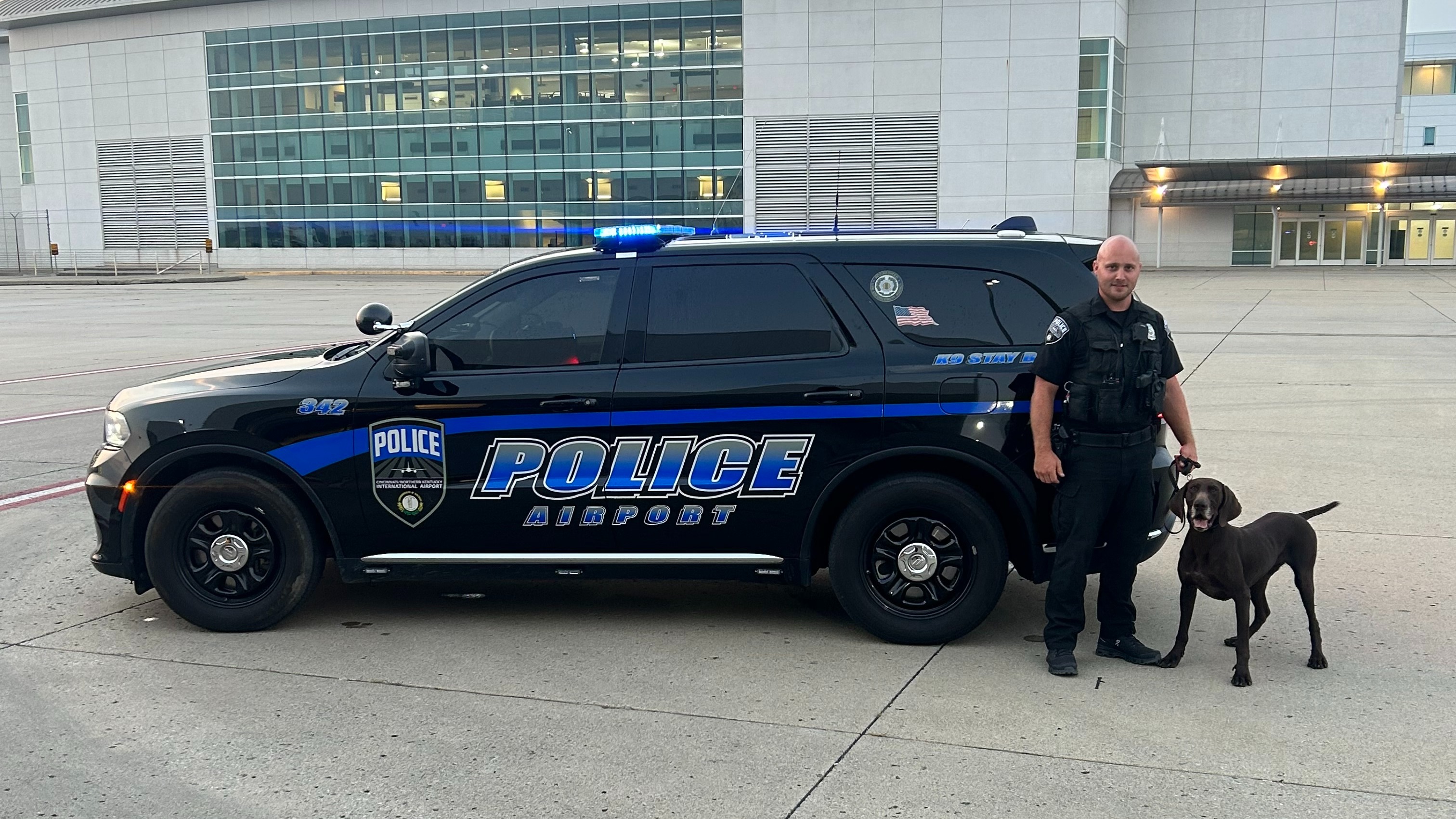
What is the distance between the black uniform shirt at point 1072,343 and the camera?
4910mm

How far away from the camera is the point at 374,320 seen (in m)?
5.86

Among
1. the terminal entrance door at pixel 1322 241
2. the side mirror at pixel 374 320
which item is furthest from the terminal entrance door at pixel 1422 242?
the side mirror at pixel 374 320

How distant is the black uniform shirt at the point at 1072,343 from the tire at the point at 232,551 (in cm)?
325

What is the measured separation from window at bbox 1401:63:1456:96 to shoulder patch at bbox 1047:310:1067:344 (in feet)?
210

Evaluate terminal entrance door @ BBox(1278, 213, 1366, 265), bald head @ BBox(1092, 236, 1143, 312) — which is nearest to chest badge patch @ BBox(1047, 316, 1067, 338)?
bald head @ BBox(1092, 236, 1143, 312)

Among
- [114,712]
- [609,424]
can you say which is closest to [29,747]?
[114,712]

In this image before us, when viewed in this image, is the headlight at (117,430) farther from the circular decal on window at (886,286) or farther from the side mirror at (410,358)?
the circular decal on window at (886,286)

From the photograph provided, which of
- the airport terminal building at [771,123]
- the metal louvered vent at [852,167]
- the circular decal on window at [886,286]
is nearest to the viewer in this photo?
the circular decal on window at [886,286]

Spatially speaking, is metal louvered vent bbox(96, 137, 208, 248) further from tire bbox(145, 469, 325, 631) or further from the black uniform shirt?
the black uniform shirt

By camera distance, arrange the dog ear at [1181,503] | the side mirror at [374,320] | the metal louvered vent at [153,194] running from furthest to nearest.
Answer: the metal louvered vent at [153,194] → the side mirror at [374,320] → the dog ear at [1181,503]

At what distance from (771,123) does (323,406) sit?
49651 millimetres

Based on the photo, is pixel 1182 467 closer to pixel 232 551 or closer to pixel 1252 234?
pixel 232 551

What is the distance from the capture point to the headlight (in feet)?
18.6

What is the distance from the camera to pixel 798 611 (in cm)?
595
